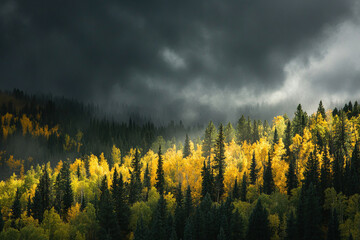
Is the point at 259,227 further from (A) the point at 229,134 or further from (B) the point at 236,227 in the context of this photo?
(A) the point at 229,134

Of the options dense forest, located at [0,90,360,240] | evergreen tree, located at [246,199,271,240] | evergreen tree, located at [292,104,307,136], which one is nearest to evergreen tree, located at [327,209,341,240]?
dense forest, located at [0,90,360,240]

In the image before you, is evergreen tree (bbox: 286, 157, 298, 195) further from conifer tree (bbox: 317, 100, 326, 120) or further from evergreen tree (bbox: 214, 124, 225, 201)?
conifer tree (bbox: 317, 100, 326, 120)

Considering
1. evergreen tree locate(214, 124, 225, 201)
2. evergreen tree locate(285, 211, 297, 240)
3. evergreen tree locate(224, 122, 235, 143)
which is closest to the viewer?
evergreen tree locate(285, 211, 297, 240)

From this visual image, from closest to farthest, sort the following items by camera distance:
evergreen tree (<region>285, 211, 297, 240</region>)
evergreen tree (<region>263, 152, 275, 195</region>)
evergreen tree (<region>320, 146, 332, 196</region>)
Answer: evergreen tree (<region>285, 211, 297, 240</region>)
evergreen tree (<region>320, 146, 332, 196</region>)
evergreen tree (<region>263, 152, 275, 195</region>)

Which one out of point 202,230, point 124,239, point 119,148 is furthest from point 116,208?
point 119,148

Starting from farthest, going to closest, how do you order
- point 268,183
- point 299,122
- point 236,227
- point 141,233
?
point 299,122
point 268,183
point 236,227
point 141,233

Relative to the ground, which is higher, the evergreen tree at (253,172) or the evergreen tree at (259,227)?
the evergreen tree at (253,172)

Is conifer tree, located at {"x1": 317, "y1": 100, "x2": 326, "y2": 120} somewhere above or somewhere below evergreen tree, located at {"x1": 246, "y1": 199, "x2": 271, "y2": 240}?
above

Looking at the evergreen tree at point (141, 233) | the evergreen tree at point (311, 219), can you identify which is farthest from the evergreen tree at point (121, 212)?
the evergreen tree at point (311, 219)

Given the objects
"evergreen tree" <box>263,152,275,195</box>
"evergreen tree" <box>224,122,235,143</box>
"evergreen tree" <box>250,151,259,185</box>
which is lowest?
"evergreen tree" <box>263,152,275,195</box>

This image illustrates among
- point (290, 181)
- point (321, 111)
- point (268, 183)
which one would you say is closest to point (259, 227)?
point (290, 181)

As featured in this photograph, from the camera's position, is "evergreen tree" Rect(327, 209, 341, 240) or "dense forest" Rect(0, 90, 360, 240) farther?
Result: "dense forest" Rect(0, 90, 360, 240)

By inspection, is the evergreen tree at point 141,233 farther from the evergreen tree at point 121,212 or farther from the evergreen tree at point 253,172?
the evergreen tree at point 253,172

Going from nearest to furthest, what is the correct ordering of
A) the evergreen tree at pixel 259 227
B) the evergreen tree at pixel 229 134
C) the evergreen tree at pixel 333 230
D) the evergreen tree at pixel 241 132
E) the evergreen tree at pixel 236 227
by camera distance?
the evergreen tree at pixel 333 230 → the evergreen tree at pixel 259 227 → the evergreen tree at pixel 236 227 → the evergreen tree at pixel 241 132 → the evergreen tree at pixel 229 134
